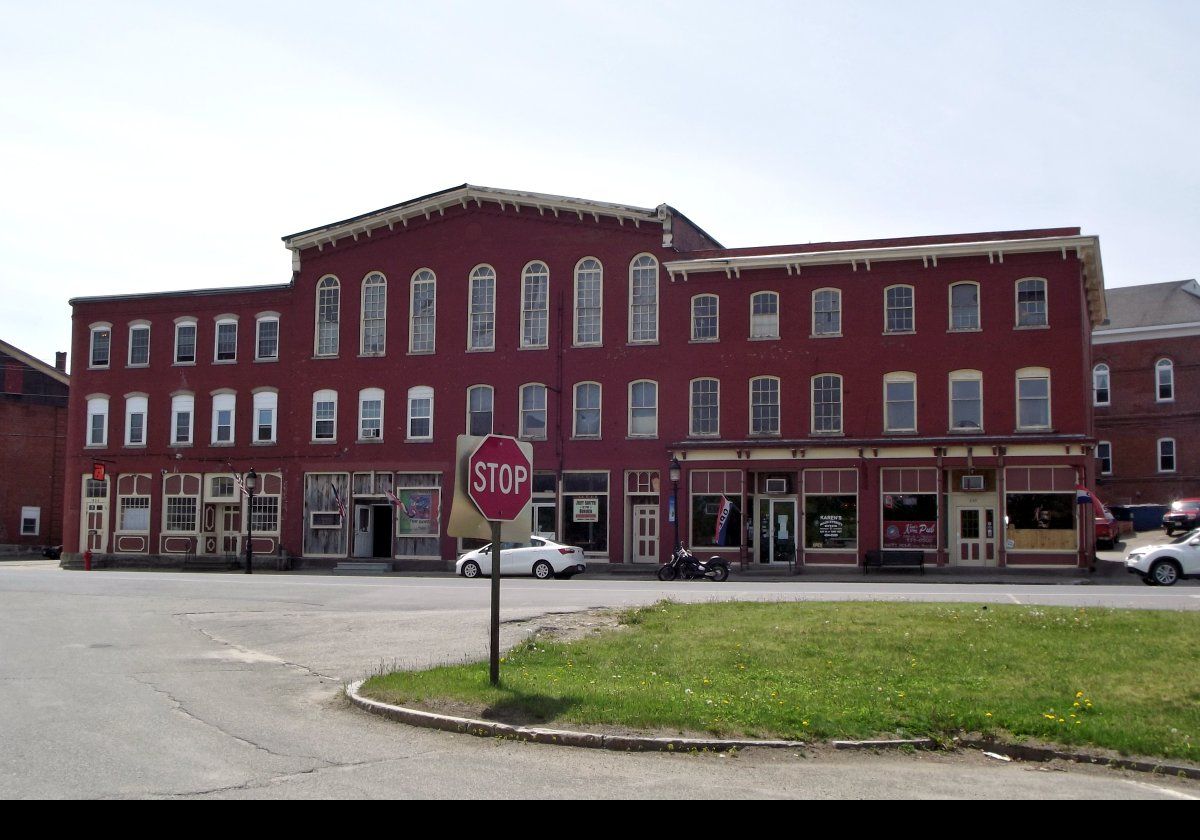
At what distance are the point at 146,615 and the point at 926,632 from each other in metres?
15.0

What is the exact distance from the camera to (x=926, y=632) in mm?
15117

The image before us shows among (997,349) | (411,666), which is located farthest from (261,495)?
(411,666)

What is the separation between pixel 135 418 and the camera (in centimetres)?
5028

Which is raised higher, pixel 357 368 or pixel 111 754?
pixel 357 368

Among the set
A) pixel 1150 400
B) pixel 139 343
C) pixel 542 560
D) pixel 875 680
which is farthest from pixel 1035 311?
pixel 139 343

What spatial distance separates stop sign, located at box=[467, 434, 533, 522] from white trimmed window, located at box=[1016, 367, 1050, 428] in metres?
28.7

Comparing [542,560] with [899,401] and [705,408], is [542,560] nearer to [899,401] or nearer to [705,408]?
[705,408]

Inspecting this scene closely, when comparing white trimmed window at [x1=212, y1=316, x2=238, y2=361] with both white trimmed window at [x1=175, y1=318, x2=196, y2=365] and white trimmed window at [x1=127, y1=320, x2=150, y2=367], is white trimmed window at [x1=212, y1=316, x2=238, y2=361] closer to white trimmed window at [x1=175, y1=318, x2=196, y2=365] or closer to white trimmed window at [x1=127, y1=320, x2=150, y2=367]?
white trimmed window at [x1=175, y1=318, x2=196, y2=365]

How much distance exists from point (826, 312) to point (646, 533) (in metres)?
10.3

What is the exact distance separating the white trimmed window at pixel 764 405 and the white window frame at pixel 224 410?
22.7 meters

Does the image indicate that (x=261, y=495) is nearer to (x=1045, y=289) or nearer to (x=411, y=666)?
(x=1045, y=289)

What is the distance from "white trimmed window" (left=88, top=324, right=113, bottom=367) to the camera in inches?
2010

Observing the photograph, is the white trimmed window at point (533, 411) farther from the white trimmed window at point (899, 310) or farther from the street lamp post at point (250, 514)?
the white trimmed window at point (899, 310)

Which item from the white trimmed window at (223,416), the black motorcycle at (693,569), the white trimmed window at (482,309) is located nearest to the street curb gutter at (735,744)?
the black motorcycle at (693,569)
